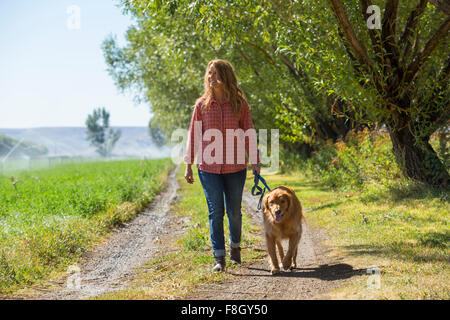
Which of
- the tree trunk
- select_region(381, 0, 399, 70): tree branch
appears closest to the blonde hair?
select_region(381, 0, 399, 70): tree branch

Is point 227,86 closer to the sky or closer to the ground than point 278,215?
closer to the sky

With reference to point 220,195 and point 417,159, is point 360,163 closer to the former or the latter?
point 417,159

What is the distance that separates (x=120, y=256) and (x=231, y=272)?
2416mm

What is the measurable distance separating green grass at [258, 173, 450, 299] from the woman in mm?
1708

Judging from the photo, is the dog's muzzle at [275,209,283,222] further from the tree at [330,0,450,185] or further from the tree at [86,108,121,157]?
the tree at [86,108,121,157]

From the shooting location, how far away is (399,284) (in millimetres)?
4316

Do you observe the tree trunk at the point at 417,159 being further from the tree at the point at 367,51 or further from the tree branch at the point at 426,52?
→ the tree branch at the point at 426,52

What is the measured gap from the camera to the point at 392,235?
22.2 feet

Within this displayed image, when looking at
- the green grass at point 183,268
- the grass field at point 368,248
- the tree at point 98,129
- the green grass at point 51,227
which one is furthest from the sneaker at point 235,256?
the tree at point 98,129

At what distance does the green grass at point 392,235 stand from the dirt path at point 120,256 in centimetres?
279

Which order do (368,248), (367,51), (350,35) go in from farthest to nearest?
(367,51) < (350,35) < (368,248)

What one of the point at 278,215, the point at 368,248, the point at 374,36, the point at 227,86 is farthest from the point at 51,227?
the point at 374,36
